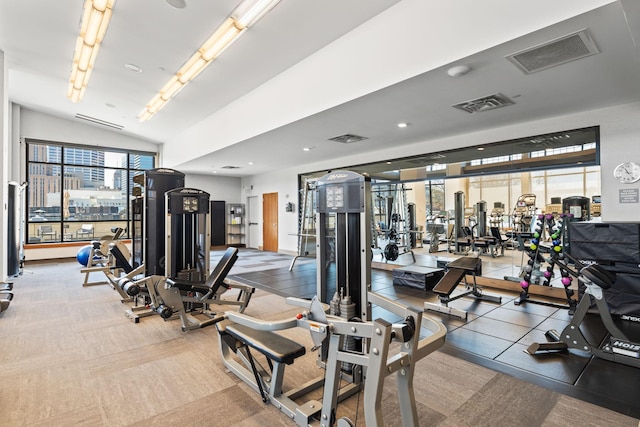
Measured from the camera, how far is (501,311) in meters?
4.17

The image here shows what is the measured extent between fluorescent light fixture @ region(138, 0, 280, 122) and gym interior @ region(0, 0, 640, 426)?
0.13 feet

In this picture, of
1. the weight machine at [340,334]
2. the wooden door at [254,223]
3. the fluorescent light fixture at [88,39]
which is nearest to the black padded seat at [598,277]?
the weight machine at [340,334]

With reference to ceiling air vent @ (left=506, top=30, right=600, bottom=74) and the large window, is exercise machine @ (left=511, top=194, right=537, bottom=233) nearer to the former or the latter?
ceiling air vent @ (left=506, top=30, right=600, bottom=74)

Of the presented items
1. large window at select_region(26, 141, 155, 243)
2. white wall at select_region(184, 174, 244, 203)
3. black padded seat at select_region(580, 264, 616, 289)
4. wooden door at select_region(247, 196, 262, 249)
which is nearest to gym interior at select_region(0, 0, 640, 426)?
black padded seat at select_region(580, 264, 616, 289)

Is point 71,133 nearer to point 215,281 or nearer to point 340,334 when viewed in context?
point 215,281

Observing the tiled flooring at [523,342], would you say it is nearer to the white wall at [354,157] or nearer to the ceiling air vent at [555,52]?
the white wall at [354,157]

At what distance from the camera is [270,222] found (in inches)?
432

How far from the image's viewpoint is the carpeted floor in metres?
2.05

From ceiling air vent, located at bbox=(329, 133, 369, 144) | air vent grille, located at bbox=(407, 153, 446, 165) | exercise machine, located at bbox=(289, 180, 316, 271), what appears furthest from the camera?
exercise machine, located at bbox=(289, 180, 316, 271)

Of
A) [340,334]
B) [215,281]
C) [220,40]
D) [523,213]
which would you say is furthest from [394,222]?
[340,334]

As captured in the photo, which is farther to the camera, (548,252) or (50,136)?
(50,136)

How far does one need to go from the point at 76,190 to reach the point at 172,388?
9.31m

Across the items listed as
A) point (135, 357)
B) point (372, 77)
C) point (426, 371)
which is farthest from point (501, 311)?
point (135, 357)

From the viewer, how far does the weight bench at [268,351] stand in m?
2.06
